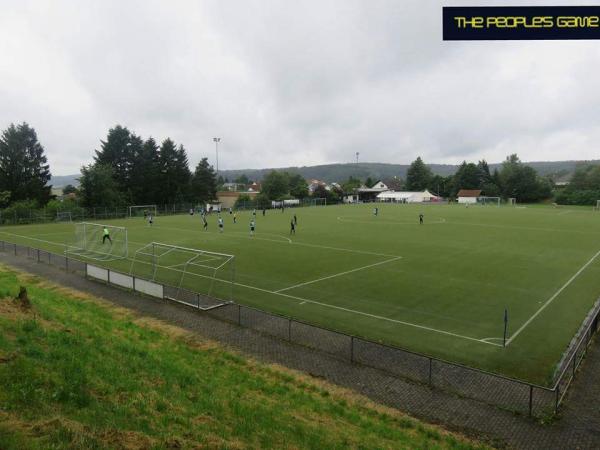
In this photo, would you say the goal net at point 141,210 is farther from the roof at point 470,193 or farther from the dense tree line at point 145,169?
the roof at point 470,193

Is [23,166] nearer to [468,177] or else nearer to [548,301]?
[548,301]

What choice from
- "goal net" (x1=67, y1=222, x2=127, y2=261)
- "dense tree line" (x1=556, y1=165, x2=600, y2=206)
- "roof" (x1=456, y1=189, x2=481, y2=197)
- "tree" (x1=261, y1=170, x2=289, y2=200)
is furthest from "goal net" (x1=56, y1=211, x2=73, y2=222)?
"dense tree line" (x1=556, y1=165, x2=600, y2=206)

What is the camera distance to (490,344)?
1534cm

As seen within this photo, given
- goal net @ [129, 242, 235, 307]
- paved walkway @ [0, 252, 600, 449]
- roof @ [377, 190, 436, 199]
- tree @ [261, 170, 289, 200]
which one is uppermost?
tree @ [261, 170, 289, 200]

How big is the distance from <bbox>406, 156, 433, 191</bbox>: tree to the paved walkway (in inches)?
5785

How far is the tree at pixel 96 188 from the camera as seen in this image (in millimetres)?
69750

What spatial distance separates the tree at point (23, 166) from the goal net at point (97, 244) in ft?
135

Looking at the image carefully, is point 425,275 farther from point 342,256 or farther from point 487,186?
point 487,186

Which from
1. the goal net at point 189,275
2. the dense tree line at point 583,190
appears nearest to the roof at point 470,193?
the dense tree line at point 583,190

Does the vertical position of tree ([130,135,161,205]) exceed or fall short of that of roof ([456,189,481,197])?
it exceeds it

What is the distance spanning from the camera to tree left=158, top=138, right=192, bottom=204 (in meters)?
89.1

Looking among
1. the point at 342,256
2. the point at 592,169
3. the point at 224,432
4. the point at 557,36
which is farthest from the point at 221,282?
the point at 592,169

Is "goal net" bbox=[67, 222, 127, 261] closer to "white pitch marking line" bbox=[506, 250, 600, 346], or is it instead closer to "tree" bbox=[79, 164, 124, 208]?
"white pitch marking line" bbox=[506, 250, 600, 346]

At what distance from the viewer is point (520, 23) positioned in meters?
11.7
